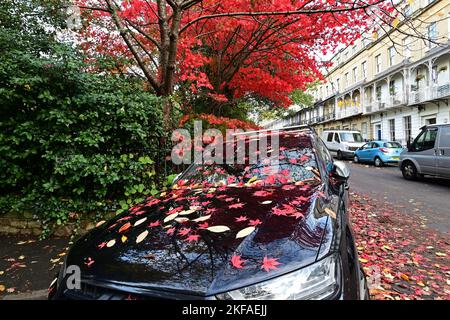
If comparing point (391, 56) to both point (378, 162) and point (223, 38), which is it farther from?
point (223, 38)

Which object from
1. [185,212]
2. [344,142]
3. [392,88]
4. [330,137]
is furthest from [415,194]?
[392,88]

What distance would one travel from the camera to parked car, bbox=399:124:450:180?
25.5 feet

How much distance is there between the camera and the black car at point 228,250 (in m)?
1.33

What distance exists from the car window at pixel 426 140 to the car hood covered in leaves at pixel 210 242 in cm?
813

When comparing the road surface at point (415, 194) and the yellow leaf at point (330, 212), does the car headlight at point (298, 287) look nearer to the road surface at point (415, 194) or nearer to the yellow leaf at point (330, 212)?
the yellow leaf at point (330, 212)

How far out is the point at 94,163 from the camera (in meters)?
4.12

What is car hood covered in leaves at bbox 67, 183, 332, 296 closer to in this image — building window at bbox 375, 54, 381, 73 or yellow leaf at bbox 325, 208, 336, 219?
yellow leaf at bbox 325, 208, 336, 219

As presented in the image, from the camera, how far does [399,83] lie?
22359 mm

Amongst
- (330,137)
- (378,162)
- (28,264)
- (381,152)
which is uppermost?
(330,137)

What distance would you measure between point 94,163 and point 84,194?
0.64 m

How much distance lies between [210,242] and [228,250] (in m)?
0.15

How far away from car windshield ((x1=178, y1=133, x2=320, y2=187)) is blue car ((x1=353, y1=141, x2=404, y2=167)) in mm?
12568

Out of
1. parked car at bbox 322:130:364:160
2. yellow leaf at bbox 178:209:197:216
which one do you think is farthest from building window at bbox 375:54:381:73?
yellow leaf at bbox 178:209:197:216
